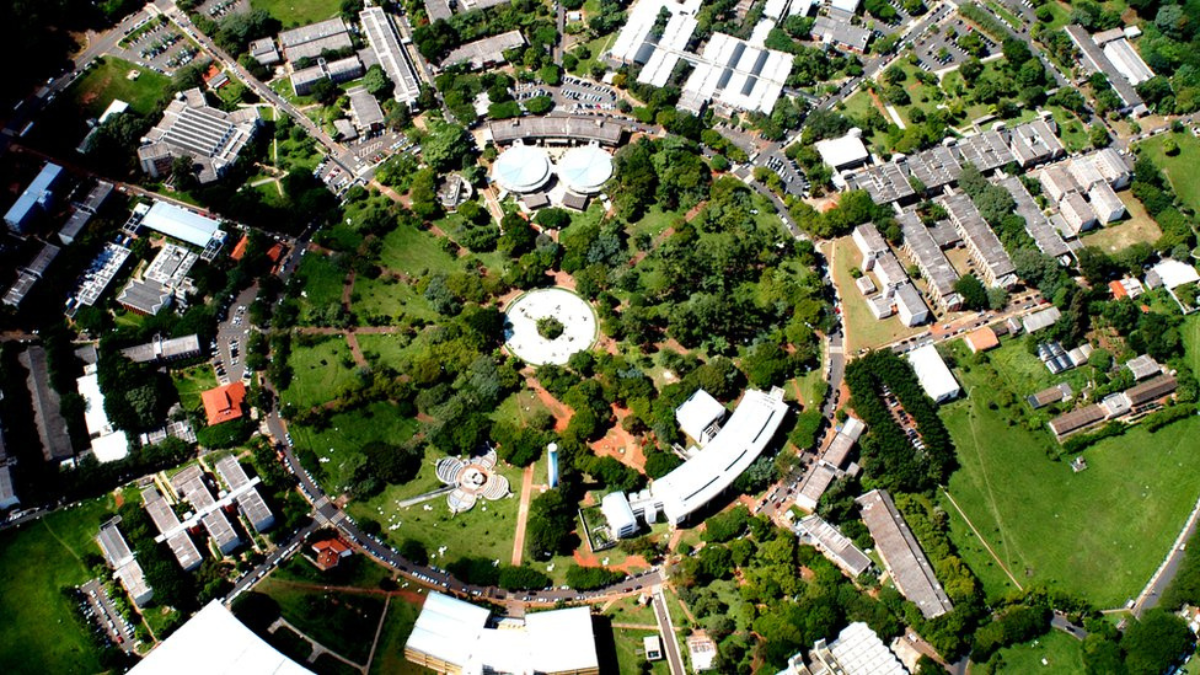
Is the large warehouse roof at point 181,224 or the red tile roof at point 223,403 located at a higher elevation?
the large warehouse roof at point 181,224

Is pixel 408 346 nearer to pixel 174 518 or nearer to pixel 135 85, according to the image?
pixel 174 518

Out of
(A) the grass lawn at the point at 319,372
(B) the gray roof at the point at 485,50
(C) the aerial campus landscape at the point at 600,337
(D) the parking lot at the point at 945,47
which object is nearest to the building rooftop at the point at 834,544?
(C) the aerial campus landscape at the point at 600,337

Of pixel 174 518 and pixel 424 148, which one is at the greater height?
pixel 424 148

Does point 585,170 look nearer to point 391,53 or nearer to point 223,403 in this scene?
point 391,53

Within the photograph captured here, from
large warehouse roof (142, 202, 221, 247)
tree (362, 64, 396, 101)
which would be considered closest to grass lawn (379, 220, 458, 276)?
large warehouse roof (142, 202, 221, 247)

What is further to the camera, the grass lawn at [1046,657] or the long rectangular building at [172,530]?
the long rectangular building at [172,530]

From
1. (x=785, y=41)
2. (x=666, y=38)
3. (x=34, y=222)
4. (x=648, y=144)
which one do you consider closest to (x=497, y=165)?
(x=648, y=144)

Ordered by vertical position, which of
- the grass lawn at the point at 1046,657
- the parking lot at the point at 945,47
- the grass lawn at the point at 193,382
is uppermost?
the parking lot at the point at 945,47

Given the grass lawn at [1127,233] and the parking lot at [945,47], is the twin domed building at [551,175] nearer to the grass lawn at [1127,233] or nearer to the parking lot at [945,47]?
the parking lot at [945,47]
